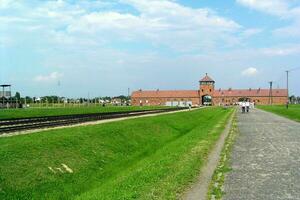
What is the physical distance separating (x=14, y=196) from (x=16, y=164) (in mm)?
2101

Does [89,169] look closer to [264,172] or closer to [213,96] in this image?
[264,172]

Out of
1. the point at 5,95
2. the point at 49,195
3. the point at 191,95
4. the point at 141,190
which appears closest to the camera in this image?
the point at 141,190

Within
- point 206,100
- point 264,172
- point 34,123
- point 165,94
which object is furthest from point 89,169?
point 165,94

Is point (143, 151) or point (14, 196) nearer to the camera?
point (14, 196)

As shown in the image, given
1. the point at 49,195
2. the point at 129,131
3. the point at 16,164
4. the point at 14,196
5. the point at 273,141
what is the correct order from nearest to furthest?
the point at 14,196
the point at 49,195
the point at 16,164
the point at 273,141
the point at 129,131

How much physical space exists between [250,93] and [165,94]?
108 ft

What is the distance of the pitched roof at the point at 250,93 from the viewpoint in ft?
618

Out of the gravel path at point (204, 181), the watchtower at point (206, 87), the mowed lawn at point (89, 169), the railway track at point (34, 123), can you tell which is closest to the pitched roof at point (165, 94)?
the watchtower at point (206, 87)

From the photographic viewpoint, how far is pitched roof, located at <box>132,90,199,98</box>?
611 ft

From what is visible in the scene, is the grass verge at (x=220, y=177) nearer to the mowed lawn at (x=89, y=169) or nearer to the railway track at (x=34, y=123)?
the mowed lawn at (x=89, y=169)

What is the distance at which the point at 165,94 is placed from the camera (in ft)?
630

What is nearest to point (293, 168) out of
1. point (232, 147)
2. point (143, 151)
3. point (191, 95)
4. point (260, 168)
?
point (260, 168)

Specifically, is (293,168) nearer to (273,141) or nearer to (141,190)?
(141,190)

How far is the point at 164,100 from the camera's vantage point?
189750mm
